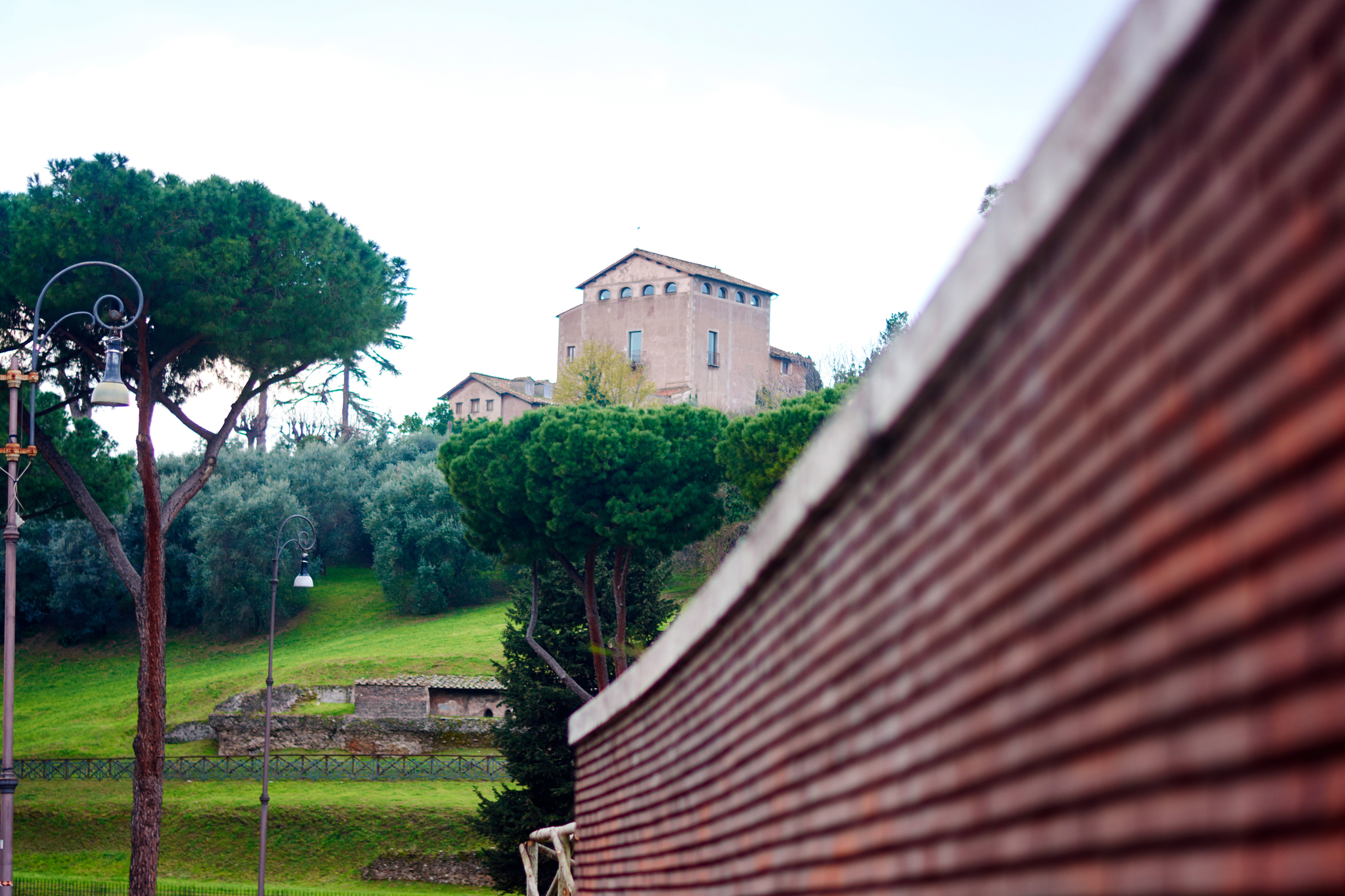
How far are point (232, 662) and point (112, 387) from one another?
35836mm

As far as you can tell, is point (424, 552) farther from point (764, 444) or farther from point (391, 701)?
point (764, 444)

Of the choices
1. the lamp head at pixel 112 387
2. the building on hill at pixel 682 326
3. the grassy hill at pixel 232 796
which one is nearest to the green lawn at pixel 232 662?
the grassy hill at pixel 232 796

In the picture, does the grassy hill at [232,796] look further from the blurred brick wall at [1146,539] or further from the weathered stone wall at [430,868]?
the blurred brick wall at [1146,539]

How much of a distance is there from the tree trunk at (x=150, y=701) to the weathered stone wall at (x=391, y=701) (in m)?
14.5

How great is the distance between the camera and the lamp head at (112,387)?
1266cm

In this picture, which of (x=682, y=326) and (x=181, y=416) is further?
(x=682, y=326)

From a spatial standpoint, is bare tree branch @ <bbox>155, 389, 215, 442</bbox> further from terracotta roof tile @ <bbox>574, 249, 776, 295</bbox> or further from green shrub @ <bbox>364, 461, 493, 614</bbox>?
terracotta roof tile @ <bbox>574, 249, 776, 295</bbox>

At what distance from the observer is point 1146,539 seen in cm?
186

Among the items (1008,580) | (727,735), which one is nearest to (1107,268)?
(1008,580)

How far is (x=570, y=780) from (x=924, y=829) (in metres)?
20.1

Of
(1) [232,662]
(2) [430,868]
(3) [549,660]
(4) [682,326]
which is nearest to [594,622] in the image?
(3) [549,660]

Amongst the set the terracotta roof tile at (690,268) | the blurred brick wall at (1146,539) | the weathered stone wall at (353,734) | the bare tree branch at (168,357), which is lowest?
the weathered stone wall at (353,734)

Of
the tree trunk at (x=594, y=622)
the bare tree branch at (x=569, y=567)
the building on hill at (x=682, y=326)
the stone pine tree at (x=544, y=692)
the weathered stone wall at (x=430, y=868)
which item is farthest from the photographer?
the building on hill at (x=682, y=326)

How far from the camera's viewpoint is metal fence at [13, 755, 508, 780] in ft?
104
